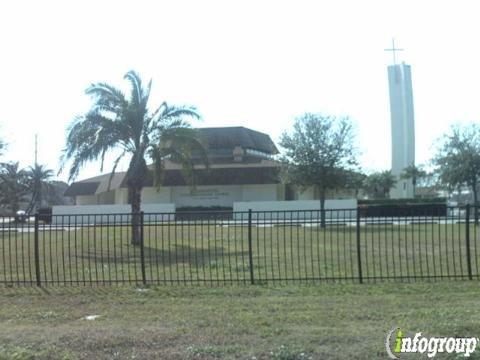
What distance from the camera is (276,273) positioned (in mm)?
13484

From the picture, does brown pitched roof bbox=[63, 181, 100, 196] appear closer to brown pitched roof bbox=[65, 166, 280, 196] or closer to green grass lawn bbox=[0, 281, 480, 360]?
brown pitched roof bbox=[65, 166, 280, 196]

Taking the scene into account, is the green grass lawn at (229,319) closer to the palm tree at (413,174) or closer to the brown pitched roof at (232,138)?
the brown pitched roof at (232,138)

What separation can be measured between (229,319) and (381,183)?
308ft

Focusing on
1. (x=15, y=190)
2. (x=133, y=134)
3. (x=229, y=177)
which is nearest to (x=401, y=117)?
(x=229, y=177)

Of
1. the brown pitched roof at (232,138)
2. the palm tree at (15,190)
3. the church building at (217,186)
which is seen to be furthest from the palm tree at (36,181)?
the brown pitched roof at (232,138)

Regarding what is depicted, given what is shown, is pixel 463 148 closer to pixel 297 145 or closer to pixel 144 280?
pixel 297 145

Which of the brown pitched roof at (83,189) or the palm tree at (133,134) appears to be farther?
the brown pitched roof at (83,189)

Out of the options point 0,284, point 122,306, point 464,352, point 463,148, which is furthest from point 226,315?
point 463,148

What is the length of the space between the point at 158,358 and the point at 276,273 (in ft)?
23.9

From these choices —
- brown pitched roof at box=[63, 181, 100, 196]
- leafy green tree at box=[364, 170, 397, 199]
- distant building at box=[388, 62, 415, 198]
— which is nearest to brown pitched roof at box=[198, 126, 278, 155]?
brown pitched roof at box=[63, 181, 100, 196]

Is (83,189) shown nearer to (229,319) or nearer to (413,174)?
(413,174)

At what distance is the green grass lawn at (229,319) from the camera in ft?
21.7

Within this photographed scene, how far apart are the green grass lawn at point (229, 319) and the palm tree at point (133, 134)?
50.5ft

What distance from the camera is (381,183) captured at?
99062mm
